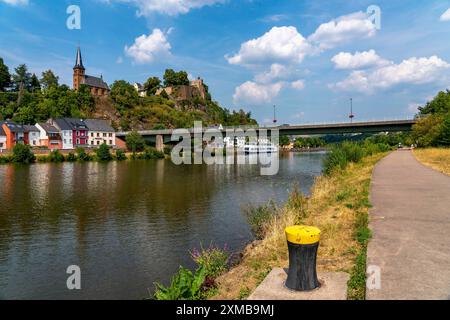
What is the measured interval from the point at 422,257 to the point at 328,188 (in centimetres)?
1296

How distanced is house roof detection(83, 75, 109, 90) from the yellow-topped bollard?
438 ft

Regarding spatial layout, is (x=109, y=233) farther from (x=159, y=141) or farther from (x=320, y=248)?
(x=159, y=141)

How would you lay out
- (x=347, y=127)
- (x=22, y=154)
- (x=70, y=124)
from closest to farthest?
(x=22, y=154) < (x=347, y=127) < (x=70, y=124)

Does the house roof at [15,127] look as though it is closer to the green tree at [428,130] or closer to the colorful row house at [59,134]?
the colorful row house at [59,134]

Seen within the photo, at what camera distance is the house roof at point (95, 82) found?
417 feet

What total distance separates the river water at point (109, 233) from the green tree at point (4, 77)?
10186 cm

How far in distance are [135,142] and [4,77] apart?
62194 millimetres

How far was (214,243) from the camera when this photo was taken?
1481cm

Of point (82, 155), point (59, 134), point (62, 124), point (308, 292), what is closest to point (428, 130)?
point (308, 292)

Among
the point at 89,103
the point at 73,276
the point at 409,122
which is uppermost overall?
the point at 89,103

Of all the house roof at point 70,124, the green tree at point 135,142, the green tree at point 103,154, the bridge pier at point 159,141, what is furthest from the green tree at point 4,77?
the green tree at point 103,154

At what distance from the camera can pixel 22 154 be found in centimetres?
6359
